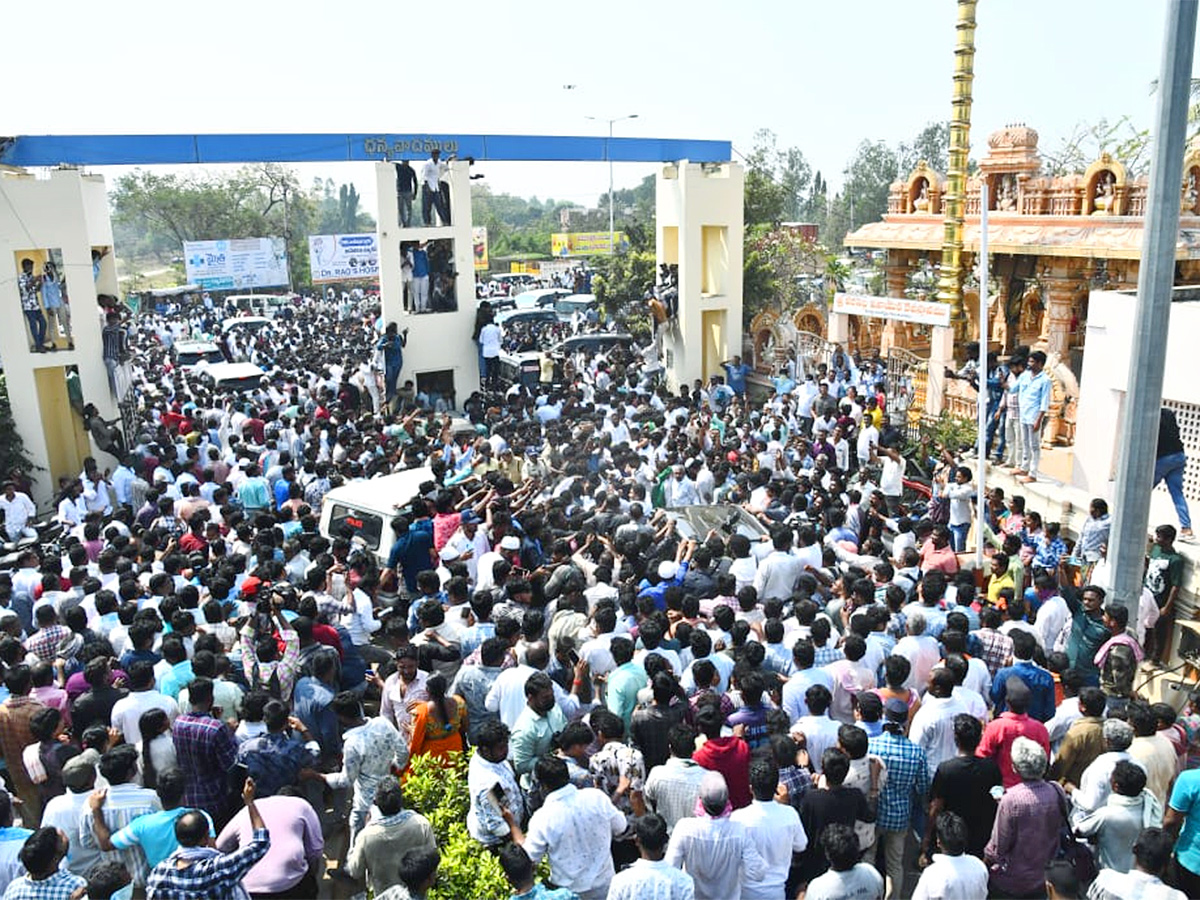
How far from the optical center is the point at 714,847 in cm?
432

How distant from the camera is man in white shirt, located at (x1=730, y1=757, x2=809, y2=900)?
441 centimetres

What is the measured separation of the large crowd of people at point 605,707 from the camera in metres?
4.39

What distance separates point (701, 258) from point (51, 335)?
1198 centimetres

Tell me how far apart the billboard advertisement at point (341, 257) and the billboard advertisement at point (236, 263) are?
2.06 metres

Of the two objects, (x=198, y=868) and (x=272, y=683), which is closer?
(x=198, y=868)

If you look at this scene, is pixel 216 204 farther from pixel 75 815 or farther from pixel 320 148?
pixel 75 815

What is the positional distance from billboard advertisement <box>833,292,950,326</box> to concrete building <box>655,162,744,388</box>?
3.34m

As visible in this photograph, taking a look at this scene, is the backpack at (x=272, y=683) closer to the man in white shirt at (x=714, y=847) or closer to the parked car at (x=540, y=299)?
the man in white shirt at (x=714, y=847)

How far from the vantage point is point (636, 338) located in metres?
25.2

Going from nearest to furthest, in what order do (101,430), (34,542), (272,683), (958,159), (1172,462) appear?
(272,683), (1172,462), (34,542), (101,430), (958,159)

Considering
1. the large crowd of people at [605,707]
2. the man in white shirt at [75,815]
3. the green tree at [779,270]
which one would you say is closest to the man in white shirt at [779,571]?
the large crowd of people at [605,707]

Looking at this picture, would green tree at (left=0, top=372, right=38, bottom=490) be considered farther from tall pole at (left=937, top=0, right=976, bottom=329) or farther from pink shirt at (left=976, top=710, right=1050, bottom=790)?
tall pole at (left=937, top=0, right=976, bottom=329)

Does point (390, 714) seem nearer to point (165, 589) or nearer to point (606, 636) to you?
point (606, 636)

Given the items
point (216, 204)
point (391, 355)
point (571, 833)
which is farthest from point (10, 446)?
point (216, 204)
